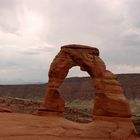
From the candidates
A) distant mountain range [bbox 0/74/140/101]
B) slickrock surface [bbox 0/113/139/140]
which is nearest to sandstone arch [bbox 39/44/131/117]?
slickrock surface [bbox 0/113/139/140]

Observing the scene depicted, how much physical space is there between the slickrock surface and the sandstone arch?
735 millimetres

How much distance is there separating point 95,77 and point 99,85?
0.61 m

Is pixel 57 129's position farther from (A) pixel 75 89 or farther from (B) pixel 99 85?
(A) pixel 75 89

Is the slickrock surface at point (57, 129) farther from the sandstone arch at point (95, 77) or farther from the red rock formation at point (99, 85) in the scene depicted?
the sandstone arch at point (95, 77)

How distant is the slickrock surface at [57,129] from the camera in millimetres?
23767

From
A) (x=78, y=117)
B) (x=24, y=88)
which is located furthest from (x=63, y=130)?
(x=24, y=88)

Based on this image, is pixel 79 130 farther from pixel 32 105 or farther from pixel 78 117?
pixel 32 105

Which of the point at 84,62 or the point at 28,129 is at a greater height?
the point at 84,62

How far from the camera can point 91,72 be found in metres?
29.1

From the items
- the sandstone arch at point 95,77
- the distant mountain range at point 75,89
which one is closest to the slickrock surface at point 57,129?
the sandstone arch at point 95,77

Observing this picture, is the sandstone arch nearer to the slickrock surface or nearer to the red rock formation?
the red rock formation

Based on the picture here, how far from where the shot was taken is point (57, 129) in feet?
83.3

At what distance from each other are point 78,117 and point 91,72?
1080 inches

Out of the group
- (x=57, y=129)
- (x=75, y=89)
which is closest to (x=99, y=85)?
(x=57, y=129)
